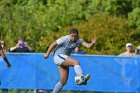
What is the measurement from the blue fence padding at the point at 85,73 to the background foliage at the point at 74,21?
24.3 feet

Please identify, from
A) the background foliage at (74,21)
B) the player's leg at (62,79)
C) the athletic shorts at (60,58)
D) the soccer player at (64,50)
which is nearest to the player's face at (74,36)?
the soccer player at (64,50)

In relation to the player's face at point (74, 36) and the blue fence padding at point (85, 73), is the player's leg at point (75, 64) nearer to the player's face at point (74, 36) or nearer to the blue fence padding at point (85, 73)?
the player's face at point (74, 36)

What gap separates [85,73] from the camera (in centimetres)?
2170

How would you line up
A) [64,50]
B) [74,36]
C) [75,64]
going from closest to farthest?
[75,64]
[74,36]
[64,50]

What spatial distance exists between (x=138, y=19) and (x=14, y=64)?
11.8 m

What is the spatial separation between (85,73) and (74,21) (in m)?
11.1

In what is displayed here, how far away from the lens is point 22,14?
31.8 m

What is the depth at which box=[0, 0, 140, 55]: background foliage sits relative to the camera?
1177 inches

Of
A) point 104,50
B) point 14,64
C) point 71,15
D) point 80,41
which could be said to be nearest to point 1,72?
point 14,64

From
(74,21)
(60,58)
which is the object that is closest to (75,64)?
(60,58)

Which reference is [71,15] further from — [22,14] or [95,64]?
[95,64]

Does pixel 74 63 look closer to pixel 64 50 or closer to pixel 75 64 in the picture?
pixel 75 64

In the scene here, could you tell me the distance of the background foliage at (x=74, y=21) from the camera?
2991cm

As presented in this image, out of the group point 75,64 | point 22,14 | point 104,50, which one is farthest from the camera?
point 22,14
